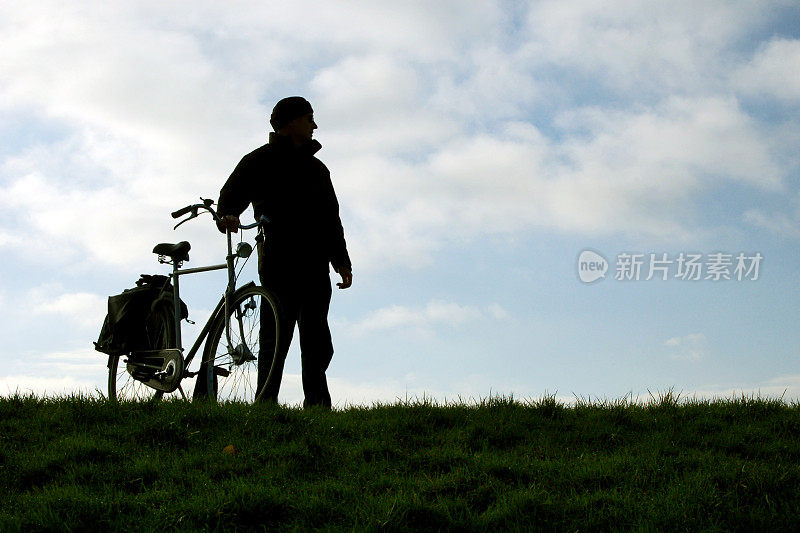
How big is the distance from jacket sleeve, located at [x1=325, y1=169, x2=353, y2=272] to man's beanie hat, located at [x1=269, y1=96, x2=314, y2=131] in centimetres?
77

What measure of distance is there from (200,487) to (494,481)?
7.20 ft

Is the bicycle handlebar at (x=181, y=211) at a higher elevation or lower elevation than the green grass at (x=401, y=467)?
higher

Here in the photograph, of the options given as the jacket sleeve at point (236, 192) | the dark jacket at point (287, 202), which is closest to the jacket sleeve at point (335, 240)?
the dark jacket at point (287, 202)

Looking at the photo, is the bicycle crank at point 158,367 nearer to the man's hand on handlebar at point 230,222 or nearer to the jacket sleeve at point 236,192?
the man's hand on handlebar at point 230,222

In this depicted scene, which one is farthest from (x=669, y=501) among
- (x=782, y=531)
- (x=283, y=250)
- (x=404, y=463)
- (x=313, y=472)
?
(x=283, y=250)

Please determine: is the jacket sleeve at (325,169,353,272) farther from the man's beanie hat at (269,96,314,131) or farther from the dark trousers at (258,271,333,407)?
the man's beanie hat at (269,96,314,131)

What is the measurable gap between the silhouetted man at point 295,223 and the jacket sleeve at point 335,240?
0.02 meters

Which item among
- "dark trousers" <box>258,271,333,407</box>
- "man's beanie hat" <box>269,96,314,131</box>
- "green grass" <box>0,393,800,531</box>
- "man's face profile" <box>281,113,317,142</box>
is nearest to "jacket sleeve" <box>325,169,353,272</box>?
"dark trousers" <box>258,271,333,407</box>

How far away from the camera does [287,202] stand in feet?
30.4

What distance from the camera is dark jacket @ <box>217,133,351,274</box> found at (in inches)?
361

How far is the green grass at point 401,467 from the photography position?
5875 mm

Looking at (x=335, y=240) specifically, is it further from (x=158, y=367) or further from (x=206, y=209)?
(x=158, y=367)

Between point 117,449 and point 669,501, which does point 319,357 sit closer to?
point 117,449

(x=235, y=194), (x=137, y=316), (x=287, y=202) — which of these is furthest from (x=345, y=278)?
(x=137, y=316)
